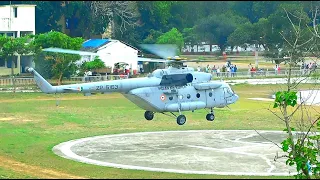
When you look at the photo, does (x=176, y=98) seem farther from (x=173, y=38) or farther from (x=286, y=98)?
(x=173, y=38)

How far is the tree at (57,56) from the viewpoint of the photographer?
235 ft

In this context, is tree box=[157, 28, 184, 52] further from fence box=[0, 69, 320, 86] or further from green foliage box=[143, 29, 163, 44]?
fence box=[0, 69, 320, 86]

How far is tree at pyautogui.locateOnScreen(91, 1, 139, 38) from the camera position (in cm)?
9488

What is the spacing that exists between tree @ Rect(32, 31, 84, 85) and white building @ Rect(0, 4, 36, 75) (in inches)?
246

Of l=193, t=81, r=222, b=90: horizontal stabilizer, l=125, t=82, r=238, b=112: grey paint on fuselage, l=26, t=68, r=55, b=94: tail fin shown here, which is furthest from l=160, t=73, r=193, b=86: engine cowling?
l=26, t=68, r=55, b=94: tail fin

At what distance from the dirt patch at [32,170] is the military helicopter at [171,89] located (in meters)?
6.78

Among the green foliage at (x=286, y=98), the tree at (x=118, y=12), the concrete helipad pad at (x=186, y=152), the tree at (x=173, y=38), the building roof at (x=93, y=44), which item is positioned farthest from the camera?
the tree at (x=118, y=12)

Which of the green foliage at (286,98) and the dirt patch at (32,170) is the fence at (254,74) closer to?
the dirt patch at (32,170)

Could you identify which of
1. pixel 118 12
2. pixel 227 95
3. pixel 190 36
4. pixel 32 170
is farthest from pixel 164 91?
pixel 118 12

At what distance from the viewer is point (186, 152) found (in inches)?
1549

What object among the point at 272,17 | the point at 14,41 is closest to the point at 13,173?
the point at 14,41

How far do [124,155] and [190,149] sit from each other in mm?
3951

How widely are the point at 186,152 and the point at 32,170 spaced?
918 cm

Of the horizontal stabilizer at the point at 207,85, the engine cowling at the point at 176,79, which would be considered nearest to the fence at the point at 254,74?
the horizontal stabilizer at the point at 207,85
